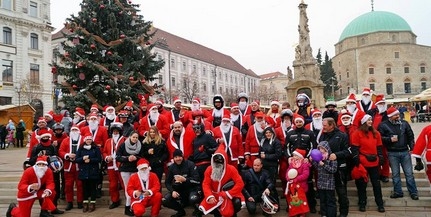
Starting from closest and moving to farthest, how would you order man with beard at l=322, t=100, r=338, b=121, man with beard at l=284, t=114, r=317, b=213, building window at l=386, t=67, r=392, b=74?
man with beard at l=284, t=114, r=317, b=213 < man with beard at l=322, t=100, r=338, b=121 < building window at l=386, t=67, r=392, b=74

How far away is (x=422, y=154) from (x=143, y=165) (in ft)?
18.5

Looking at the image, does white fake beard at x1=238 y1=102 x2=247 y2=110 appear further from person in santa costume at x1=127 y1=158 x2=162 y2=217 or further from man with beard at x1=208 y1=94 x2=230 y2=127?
person in santa costume at x1=127 y1=158 x2=162 y2=217

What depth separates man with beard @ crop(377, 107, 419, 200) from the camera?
7.47 m

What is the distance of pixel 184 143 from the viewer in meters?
7.90

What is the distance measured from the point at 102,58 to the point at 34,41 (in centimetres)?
3348

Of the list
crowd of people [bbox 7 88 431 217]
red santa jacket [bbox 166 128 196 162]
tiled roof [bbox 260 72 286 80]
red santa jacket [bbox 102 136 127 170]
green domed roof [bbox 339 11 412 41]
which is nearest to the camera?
crowd of people [bbox 7 88 431 217]

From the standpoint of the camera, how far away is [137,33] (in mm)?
13555

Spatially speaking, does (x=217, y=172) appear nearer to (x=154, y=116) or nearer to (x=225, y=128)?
(x=225, y=128)

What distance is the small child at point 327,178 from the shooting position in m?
6.55

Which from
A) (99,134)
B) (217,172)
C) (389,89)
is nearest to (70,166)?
(99,134)

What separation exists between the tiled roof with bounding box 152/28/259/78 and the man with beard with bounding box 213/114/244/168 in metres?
51.7

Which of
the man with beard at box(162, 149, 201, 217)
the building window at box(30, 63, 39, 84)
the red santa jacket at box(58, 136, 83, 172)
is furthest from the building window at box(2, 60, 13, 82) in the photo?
the man with beard at box(162, 149, 201, 217)

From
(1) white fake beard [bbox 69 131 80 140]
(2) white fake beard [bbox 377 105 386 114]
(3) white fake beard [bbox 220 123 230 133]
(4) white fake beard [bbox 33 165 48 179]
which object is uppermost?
(2) white fake beard [bbox 377 105 386 114]

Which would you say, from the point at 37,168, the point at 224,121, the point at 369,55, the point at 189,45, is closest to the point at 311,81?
the point at 224,121
